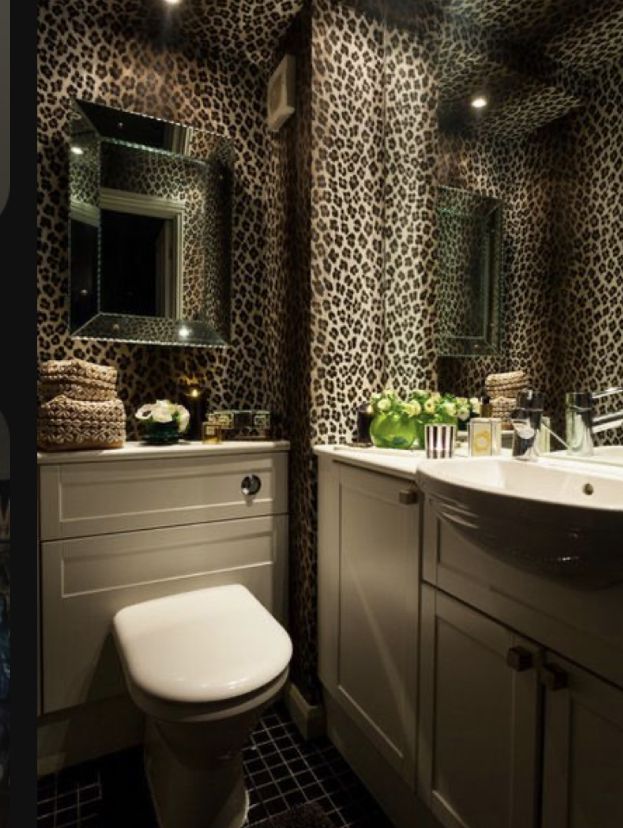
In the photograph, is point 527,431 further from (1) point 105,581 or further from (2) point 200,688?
(1) point 105,581

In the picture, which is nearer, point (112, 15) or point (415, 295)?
point (112, 15)

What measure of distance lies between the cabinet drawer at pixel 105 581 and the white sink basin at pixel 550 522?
0.91 metres

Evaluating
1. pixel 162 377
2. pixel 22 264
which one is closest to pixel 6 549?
pixel 22 264

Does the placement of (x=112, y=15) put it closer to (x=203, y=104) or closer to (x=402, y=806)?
(x=203, y=104)

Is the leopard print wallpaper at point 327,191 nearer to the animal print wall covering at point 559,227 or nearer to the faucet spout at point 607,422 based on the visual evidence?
the animal print wall covering at point 559,227

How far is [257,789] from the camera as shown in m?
1.46

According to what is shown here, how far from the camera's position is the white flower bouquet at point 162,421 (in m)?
1.71

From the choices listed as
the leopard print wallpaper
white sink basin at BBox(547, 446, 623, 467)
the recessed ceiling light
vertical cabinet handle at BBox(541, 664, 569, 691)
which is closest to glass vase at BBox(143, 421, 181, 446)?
the leopard print wallpaper

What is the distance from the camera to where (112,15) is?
1745 millimetres

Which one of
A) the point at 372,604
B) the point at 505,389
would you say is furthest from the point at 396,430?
the point at 372,604

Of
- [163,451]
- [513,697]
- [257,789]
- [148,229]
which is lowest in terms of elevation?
[257,789]

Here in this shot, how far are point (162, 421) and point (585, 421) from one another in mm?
1277

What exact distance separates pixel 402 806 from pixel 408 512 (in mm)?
776

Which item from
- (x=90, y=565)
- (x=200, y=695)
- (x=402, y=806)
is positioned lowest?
(x=402, y=806)
